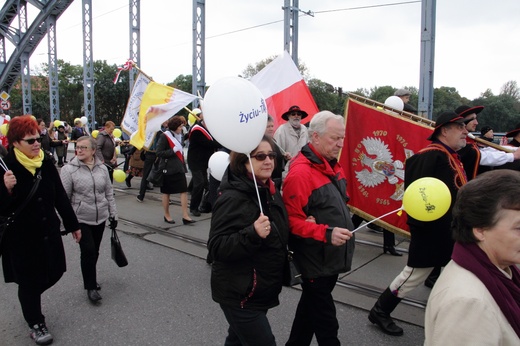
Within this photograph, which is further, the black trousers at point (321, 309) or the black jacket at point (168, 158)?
the black jacket at point (168, 158)

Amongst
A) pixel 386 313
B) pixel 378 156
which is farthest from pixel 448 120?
pixel 378 156

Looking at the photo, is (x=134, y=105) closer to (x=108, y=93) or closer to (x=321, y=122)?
(x=321, y=122)

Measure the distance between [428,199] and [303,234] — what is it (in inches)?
28.9

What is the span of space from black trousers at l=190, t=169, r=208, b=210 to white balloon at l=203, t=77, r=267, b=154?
4265mm

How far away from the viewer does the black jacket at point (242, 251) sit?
2117 mm

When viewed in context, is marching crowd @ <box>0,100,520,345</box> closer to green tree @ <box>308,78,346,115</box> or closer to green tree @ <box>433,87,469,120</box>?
green tree @ <box>433,87,469,120</box>

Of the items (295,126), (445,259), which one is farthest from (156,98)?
(445,259)

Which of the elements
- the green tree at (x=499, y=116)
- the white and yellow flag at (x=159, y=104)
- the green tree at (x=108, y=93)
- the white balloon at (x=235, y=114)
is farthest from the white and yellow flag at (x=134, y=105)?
the green tree at (x=108, y=93)

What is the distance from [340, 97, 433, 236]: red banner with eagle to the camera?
4730 mm

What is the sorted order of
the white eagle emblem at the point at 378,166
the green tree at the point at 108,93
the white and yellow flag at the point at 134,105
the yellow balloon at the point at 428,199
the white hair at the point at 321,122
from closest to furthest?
the yellow balloon at the point at 428,199 → the white hair at the point at 321,122 → the white eagle emblem at the point at 378,166 → the white and yellow flag at the point at 134,105 → the green tree at the point at 108,93

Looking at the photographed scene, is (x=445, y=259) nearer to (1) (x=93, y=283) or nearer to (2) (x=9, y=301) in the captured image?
(1) (x=93, y=283)

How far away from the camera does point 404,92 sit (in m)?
6.79

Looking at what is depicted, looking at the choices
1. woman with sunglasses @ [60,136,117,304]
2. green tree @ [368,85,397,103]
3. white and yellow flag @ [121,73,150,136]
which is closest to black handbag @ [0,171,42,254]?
woman with sunglasses @ [60,136,117,304]

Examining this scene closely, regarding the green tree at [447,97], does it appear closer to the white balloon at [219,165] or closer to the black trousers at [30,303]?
the white balloon at [219,165]
